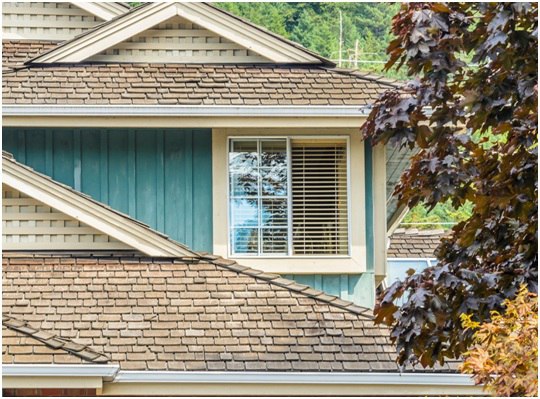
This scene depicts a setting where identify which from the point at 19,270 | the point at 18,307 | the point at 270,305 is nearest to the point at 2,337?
the point at 18,307

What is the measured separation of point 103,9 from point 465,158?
7.74 m

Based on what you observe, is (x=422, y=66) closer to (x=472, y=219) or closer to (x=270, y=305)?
(x=472, y=219)

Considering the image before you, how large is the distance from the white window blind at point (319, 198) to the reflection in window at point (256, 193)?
5.6 inches

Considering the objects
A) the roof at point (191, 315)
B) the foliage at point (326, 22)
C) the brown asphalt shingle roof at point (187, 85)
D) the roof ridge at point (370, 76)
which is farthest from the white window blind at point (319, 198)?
the foliage at point (326, 22)

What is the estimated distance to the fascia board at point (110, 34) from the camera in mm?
14555

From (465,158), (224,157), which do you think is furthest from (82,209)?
(465,158)

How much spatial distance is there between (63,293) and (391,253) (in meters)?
14.0

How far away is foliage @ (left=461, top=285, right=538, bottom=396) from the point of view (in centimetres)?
695

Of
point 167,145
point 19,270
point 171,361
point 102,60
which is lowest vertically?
point 171,361

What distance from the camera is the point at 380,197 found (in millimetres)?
14281

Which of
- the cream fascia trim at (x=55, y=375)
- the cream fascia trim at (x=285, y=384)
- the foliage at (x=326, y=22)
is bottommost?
the cream fascia trim at (x=285, y=384)

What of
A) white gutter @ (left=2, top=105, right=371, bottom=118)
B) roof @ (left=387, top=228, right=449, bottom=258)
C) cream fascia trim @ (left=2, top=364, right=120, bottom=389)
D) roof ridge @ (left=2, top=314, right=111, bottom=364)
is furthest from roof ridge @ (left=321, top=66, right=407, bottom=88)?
roof @ (left=387, top=228, right=449, bottom=258)

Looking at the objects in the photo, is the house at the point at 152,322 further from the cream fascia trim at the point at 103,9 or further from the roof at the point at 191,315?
the cream fascia trim at the point at 103,9

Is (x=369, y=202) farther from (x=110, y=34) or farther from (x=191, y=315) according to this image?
(x=110, y=34)
